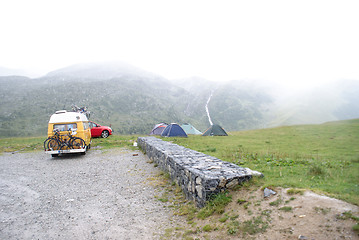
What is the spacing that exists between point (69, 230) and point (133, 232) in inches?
63.0

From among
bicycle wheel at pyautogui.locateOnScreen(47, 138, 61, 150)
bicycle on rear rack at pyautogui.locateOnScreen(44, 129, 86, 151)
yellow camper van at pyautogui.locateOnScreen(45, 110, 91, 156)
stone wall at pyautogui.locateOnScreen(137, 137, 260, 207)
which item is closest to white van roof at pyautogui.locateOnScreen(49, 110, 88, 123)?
yellow camper van at pyautogui.locateOnScreen(45, 110, 91, 156)

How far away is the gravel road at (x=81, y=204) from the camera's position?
4934mm

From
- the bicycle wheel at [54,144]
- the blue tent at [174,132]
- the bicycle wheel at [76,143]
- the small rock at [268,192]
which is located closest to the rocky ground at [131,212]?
the small rock at [268,192]

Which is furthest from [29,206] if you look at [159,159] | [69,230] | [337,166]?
[337,166]

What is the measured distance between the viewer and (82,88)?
3447 inches

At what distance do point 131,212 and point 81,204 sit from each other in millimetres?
1799

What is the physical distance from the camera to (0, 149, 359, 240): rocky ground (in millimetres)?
3539

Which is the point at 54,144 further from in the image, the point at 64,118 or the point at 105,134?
the point at 105,134

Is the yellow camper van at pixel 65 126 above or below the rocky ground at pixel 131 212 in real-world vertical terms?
above

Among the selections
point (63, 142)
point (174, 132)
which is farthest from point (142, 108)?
point (63, 142)

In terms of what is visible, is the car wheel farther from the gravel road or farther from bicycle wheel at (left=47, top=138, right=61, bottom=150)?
the gravel road

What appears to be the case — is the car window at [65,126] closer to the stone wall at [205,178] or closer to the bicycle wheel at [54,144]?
the bicycle wheel at [54,144]

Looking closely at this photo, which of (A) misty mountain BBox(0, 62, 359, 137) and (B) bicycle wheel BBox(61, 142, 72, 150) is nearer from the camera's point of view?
(B) bicycle wheel BBox(61, 142, 72, 150)

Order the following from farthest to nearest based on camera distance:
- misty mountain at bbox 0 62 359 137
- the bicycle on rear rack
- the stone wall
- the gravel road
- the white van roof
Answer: misty mountain at bbox 0 62 359 137 < the white van roof < the bicycle on rear rack < the stone wall < the gravel road
